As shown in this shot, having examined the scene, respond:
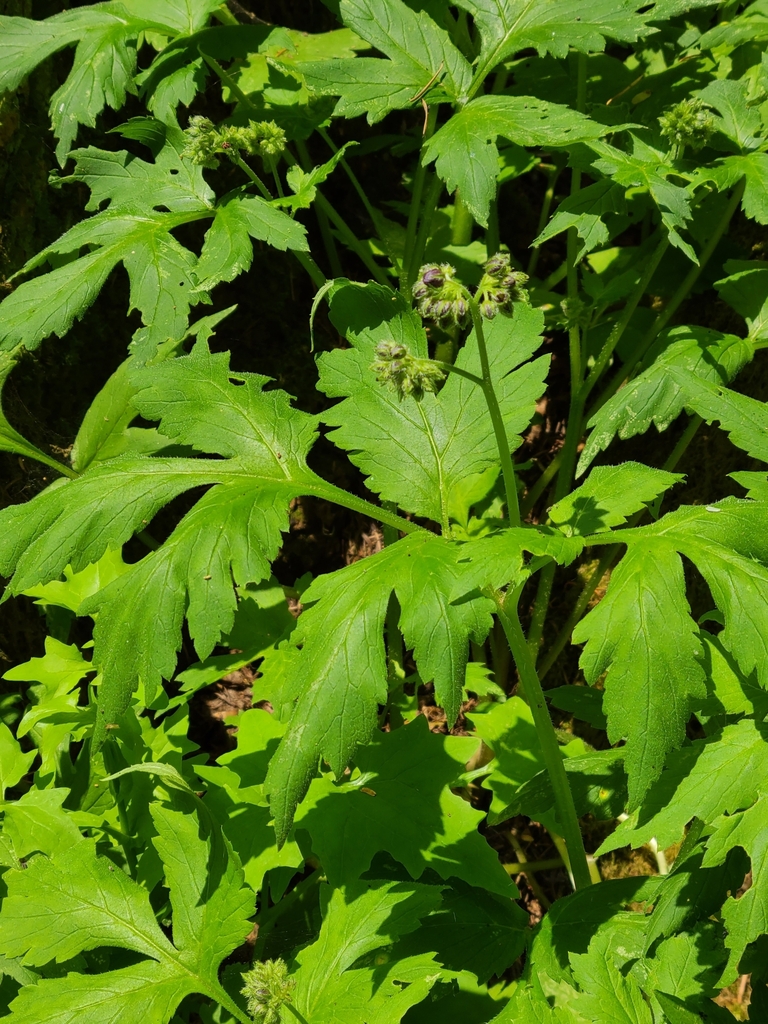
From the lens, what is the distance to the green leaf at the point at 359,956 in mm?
1812

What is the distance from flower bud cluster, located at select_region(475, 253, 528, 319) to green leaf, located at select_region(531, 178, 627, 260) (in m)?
0.66

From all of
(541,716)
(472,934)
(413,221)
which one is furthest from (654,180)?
(472,934)

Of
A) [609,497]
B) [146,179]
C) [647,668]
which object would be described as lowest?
[647,668]

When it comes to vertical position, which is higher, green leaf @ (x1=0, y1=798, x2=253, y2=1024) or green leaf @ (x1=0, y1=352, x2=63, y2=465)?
green leaf @ (x1=0, y1=352, x2=63, y2=465)

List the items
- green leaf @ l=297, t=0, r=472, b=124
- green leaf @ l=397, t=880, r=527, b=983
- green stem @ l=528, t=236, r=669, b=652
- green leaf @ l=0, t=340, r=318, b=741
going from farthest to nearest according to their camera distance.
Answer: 1. green stem @ l=528, t=236, r=669, b=652
2. green leaf @ l=297, t=0, r=472, b=124
3. green leaf @ l=397, t=880, r=527, b=983
4. green leaf @ l=0, t=340, r=318, b=741

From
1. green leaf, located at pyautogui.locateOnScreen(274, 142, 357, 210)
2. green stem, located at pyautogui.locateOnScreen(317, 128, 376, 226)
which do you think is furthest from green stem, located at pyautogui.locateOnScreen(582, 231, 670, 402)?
green leaf, located at pyautogui.locateOnScreen(274, 142, 357, 210)

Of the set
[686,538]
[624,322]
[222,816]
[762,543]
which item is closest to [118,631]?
[222,816]

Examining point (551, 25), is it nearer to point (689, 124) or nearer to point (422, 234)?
point (689, 124)

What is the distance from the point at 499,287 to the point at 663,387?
83 cm

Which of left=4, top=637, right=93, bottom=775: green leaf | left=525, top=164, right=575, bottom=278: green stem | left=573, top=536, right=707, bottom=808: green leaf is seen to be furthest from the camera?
left=525, top=164, right=575, bottom=278: green stem

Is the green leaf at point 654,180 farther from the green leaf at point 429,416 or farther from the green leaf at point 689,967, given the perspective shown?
the green leaf at point 689,967

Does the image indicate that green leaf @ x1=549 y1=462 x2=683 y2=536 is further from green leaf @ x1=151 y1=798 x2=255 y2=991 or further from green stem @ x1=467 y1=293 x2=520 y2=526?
green leaf @ x1=151 y1=798 x2=255 y2=991

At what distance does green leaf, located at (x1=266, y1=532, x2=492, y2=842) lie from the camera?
5.09 ft

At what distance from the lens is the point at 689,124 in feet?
7.65
